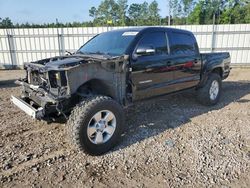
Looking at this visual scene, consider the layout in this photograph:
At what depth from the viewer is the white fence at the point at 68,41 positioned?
1278 cm

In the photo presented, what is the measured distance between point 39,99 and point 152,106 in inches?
129

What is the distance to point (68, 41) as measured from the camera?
13039 millimetres

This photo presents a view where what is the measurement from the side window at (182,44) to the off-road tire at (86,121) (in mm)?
2105

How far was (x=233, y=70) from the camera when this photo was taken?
40.6ft

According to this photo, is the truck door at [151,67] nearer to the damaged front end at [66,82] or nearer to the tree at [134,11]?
the damaged front end at [66,82]

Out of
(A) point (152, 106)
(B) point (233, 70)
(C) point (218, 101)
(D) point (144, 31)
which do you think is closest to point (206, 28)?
(B) point (233, 70)

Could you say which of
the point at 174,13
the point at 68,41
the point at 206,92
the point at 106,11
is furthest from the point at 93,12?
the point at 206,92

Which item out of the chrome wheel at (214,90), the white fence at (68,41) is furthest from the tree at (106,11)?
the chrome wheel at (214,90)

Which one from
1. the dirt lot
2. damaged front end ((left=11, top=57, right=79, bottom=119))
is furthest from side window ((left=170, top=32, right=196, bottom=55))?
damaged front end ((left=11, top=57, right=79, bottom=119))

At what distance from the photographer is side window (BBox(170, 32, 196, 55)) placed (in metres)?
5.16

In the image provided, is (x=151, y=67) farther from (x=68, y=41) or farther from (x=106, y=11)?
(x=106, y=11)

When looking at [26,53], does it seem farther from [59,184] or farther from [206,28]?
[59,184]

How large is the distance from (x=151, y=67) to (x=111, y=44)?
89 centimetres

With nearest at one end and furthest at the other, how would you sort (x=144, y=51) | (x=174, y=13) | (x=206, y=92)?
1. (x=144, y=51)
2. (x=206, y=92)
3. (x=174, y=13)
